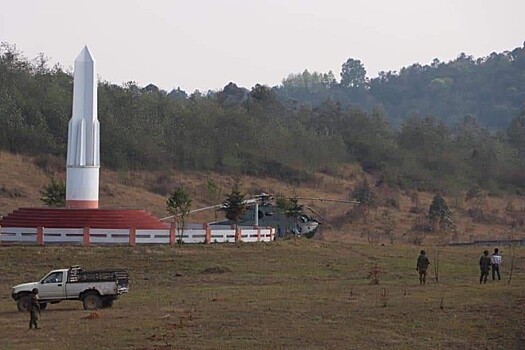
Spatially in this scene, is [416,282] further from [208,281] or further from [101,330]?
[101,330]

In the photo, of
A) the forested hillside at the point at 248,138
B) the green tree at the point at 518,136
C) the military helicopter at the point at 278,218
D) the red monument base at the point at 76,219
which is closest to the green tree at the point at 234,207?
the red monument base at the point at 76,219

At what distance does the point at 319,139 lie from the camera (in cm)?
10000

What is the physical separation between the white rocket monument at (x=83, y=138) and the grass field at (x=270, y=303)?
5261 mm

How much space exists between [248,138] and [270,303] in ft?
223

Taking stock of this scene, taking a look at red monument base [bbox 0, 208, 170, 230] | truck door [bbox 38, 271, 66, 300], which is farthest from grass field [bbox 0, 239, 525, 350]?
red monument base [bbox 0, 208, 170, 230]

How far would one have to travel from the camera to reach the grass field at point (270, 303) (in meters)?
22.2

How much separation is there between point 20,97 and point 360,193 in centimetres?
2957

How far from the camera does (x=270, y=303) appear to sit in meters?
28.3

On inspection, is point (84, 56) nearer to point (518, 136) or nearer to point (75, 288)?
point (75, 288)

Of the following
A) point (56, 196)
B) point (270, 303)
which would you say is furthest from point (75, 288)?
point (56, 196)

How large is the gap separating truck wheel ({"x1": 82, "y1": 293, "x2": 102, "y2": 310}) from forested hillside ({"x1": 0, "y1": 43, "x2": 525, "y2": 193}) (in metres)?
52.7

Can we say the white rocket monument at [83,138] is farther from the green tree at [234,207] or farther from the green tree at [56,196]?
the green tree at [234,207]

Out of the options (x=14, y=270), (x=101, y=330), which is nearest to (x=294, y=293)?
(x=101, y=330)

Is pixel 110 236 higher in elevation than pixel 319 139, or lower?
lower
